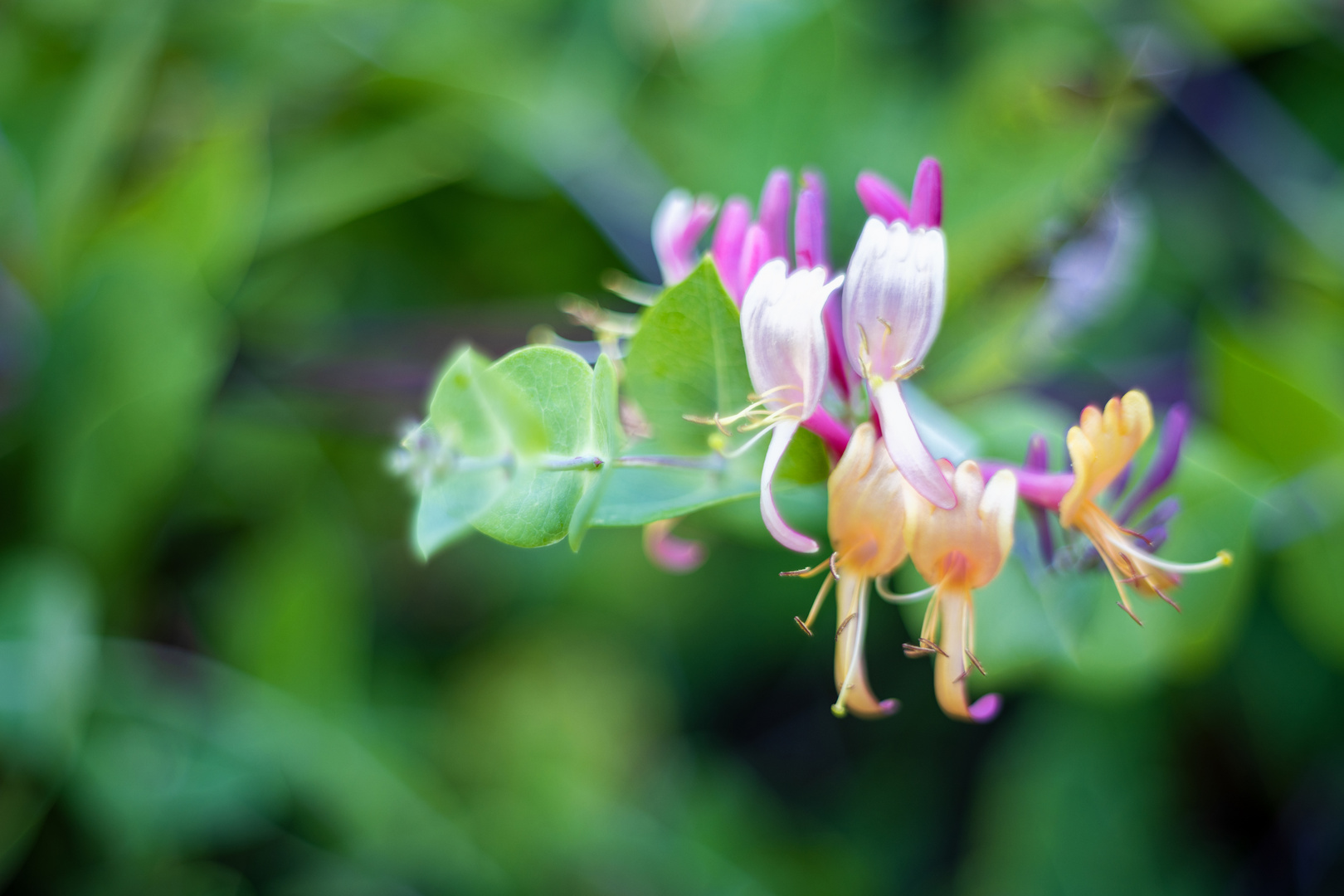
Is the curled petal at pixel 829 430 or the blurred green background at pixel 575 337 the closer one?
the curled petal at pixel 829 430

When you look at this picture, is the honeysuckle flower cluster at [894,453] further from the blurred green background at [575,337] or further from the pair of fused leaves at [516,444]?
the blurred green background at [575,337]

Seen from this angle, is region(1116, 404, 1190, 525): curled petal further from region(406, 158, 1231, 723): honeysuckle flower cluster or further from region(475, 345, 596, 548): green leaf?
region(475, 345, 596, 548): green leaf

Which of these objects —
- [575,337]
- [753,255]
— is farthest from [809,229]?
[575,337]

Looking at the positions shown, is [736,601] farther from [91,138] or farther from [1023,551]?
[91,138]

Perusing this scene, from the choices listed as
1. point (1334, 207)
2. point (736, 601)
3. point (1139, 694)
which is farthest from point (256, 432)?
point (1334, 207)

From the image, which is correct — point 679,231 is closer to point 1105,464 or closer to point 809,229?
point 809,229

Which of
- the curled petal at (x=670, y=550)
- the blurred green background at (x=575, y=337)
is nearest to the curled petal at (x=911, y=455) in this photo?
the curled petal at (x=670, y=550)

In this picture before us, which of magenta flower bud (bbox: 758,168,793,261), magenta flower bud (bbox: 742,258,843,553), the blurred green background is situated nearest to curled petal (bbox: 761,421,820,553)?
magenta flower bud (bbox: 742,258,843,553)
